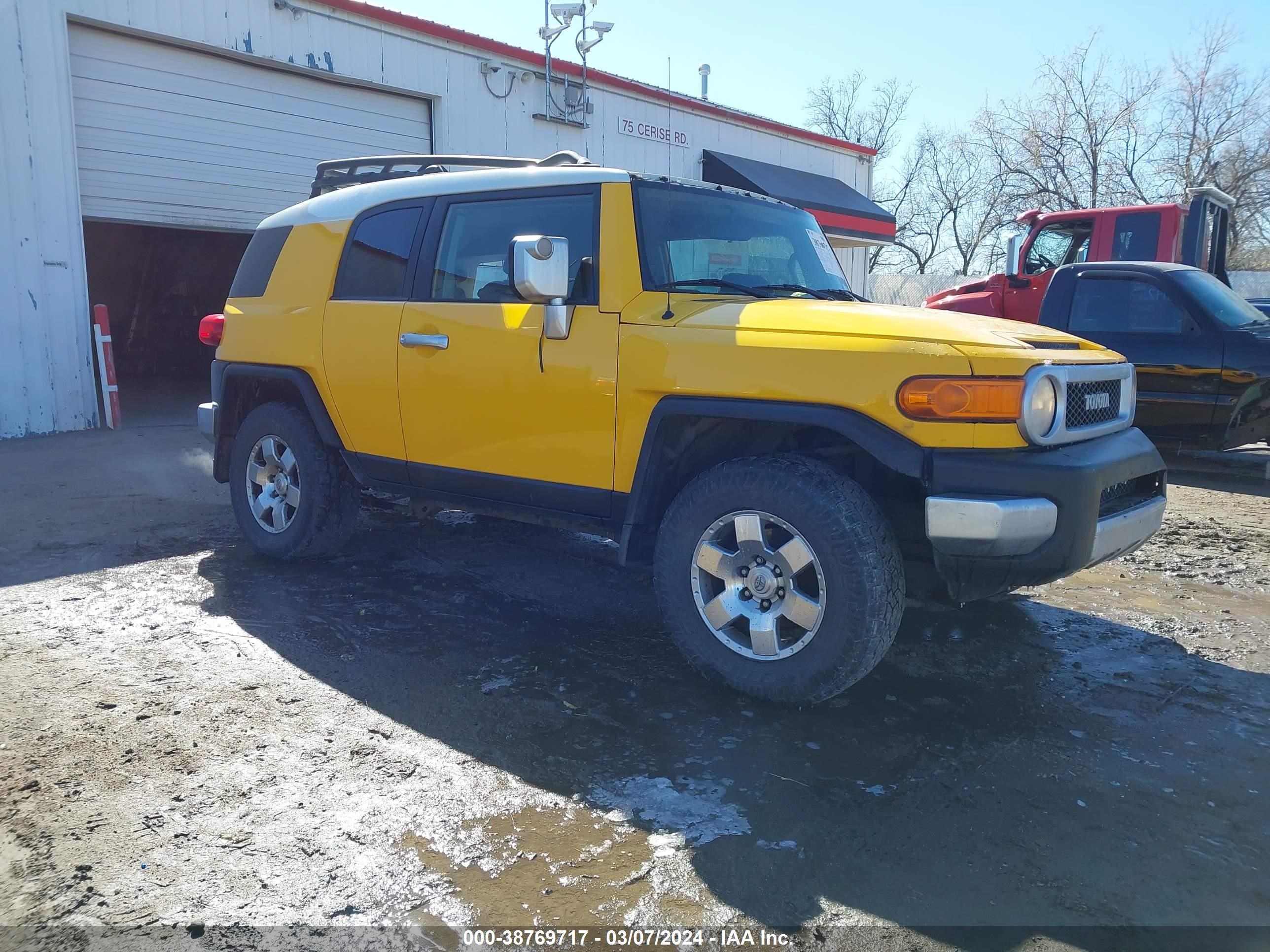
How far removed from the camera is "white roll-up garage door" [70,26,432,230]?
10117 millimetres

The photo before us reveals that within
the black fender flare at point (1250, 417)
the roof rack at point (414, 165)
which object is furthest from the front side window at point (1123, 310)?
the roof rack at point (414, 165)

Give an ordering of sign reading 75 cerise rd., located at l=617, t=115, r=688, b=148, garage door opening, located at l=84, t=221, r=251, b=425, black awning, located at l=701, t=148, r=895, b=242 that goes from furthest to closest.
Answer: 1. black awning, located at l=701, t=148, r=895, b=242
2. garage door opening, located at l=84, t=221, r=251, b=425
3. sign reading 75 cerise rd., located at l=617, t=115, r=688, b=148

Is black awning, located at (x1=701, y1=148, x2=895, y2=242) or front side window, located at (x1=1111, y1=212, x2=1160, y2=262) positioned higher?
black awning, located at (x1=701, y1=148, x2=895, y2=242)

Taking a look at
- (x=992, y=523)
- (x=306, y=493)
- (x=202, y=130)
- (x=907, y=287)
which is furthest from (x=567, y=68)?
(x=907, y=287)

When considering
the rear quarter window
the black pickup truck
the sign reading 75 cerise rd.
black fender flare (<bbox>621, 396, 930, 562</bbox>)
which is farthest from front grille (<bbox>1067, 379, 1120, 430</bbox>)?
the sign reading 75 cerise rd.

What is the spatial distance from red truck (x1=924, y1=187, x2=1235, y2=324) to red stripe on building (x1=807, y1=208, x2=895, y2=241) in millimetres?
8027

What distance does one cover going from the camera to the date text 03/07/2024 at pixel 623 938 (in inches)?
84.4

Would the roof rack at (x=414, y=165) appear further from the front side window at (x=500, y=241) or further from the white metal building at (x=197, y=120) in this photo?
the white metal building at (x=197, y=120)

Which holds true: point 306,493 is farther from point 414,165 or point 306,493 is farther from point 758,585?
point 758,585

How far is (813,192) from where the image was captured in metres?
20.5

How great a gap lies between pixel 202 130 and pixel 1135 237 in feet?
36.3

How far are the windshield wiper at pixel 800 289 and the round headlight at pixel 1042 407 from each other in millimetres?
1154

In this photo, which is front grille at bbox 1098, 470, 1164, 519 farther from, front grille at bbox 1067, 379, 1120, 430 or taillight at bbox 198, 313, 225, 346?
taillight at bbox 198, 313, 225, 346

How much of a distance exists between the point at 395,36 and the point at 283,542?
9.90m
